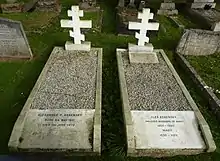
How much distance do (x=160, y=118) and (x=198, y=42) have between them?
4.31 m

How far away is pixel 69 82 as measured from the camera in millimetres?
6816

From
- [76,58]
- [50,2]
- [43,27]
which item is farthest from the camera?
[50,2]

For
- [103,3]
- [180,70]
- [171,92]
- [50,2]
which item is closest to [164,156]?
[171,92]

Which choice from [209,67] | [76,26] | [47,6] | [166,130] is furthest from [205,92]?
[47,6]

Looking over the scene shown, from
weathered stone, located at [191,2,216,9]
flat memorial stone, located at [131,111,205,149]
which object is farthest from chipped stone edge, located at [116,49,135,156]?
weathered stone, located at [191,2,216,9]

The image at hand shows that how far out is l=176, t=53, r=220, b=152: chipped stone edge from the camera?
509cm

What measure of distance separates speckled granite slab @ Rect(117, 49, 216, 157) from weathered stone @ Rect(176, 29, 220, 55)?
2032mm

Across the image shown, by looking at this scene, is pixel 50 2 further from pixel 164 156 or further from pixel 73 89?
pixel 164 156

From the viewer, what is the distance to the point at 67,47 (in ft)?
28.1

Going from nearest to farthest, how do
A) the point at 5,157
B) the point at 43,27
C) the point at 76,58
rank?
1. the point at 5,157
2. the point at 76,58
3. the point at 43,27

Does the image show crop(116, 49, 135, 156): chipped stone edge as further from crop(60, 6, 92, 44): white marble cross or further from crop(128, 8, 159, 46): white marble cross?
crop(60, 6, 92, 44): white marble cross

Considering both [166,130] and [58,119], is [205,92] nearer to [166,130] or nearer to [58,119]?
[166,130]

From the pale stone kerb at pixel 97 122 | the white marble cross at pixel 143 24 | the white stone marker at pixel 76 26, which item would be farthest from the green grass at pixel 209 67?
the white stone marker at pixel 76 26

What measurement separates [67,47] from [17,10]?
5324 mm
